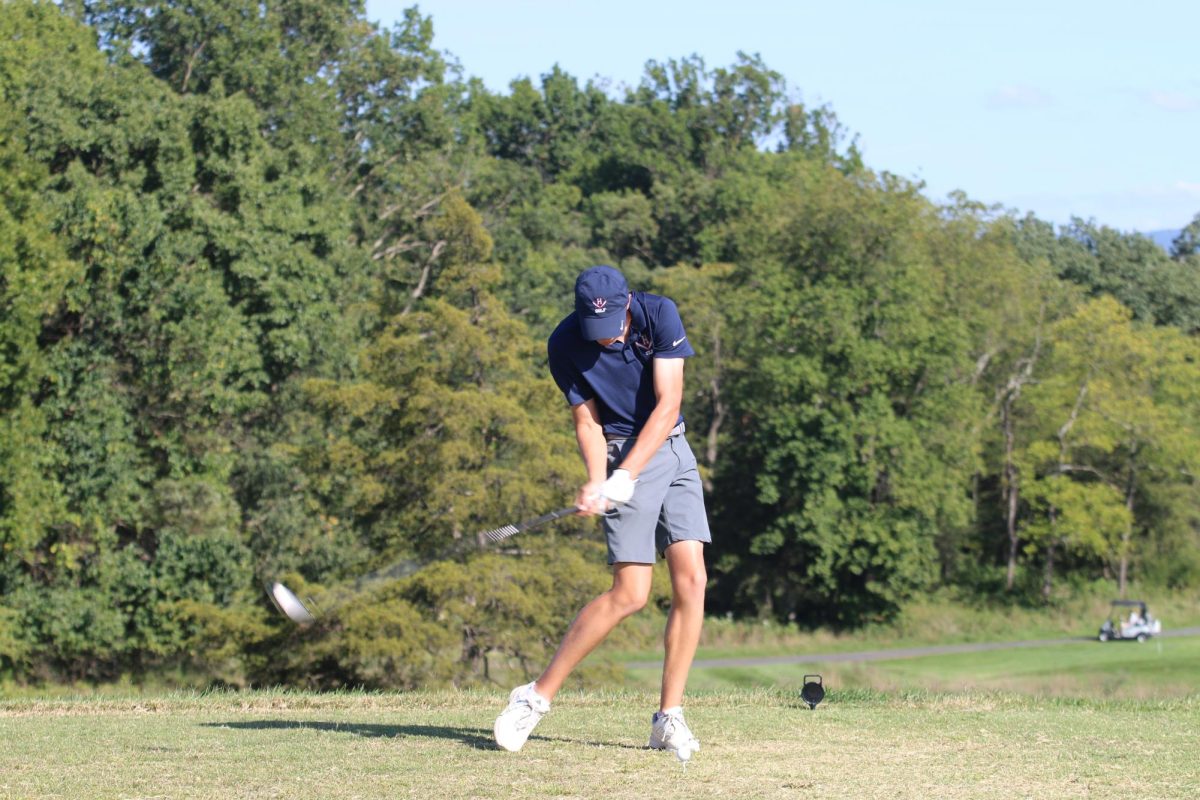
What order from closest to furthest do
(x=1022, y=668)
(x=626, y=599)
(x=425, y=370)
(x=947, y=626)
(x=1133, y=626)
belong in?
(x=626, y=599)
(x=425, y=370)
(x=1022, y=668)
(x=1133, y=626)
(x=947, y=626)

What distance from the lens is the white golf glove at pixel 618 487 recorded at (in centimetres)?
677

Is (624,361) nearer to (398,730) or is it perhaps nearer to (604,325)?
(604,325)

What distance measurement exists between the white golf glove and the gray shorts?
18 cm

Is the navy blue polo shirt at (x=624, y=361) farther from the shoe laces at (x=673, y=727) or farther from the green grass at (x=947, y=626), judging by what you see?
the green grass at (x=947, y=626)

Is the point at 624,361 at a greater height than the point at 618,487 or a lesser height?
greater

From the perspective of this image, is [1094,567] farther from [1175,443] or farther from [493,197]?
[493,197]

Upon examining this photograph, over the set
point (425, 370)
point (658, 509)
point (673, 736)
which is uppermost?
point (425, 370)

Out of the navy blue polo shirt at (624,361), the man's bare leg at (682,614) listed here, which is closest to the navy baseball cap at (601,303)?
the navy blue polo shirt at (624,361)

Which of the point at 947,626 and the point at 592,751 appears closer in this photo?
the point at 592,751

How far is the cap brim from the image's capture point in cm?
688

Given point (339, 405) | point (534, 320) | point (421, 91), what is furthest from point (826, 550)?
point (339, 405)

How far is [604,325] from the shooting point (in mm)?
6887

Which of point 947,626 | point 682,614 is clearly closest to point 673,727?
point 682,614

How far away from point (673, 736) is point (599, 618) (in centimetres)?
69
